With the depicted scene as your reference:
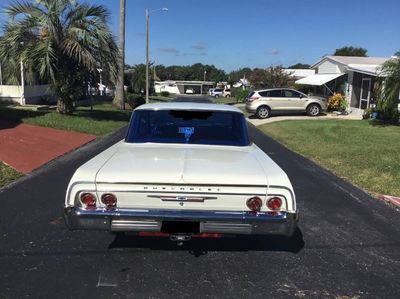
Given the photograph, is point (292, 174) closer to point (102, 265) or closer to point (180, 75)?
point (102, 265)

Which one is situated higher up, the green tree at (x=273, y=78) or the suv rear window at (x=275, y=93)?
the green tree at (x=273, y=78)

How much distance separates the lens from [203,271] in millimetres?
4562

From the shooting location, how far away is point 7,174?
9.15m

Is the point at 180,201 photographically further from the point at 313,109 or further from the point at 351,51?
the point at 351,51

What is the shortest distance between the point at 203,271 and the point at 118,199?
3.77 ft

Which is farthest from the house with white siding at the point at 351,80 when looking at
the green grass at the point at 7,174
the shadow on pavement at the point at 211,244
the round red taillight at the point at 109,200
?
the round red taillight at the point at 109,200

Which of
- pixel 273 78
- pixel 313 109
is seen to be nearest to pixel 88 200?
pixel 313 109

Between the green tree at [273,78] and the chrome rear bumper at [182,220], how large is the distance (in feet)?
134

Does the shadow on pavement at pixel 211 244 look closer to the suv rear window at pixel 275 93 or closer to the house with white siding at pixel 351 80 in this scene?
the house with white siding at pixel 351 80

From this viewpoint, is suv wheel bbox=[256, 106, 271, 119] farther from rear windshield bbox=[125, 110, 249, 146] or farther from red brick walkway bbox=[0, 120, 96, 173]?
rear windshield bbox=[125, 110, 249, 146]

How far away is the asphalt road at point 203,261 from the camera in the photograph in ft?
13.6

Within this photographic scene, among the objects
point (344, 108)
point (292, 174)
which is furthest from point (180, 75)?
point (292, 174)

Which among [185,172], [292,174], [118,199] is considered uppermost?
[185,172]

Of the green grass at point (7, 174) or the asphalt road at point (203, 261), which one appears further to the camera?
the green grass at point (7, 174)
